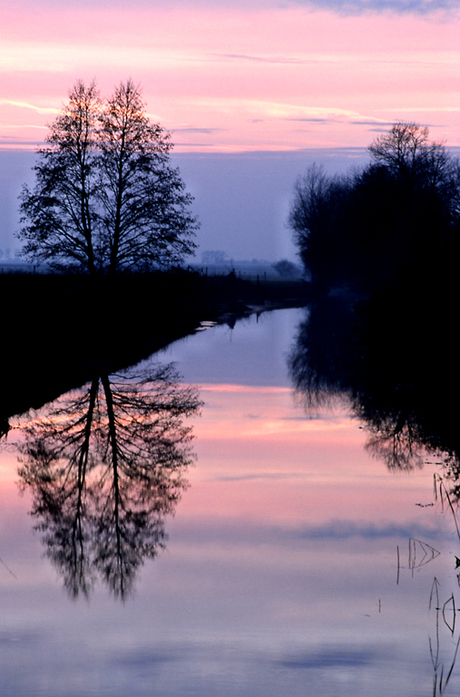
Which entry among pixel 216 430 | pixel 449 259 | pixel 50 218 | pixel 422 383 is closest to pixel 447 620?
pixel 216 430

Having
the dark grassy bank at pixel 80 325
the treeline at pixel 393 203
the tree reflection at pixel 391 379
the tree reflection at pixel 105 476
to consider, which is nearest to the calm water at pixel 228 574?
the tree reflection at pixel 105 476

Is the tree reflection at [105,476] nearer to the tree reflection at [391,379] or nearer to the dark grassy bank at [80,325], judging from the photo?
the dark grassy bank at [80,325]

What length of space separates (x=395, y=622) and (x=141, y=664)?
6.40 ft

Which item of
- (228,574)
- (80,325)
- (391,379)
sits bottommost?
(228,574)

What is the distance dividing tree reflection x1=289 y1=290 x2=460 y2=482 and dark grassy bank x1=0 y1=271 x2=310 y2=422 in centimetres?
541

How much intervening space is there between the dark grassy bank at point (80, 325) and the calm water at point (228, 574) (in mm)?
5229

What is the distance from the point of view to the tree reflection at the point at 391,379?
41.5 ft

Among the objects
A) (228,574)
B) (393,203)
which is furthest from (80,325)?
(393,203)

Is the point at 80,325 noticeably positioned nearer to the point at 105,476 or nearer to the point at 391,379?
the point at 391,379

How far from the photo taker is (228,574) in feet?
23.8

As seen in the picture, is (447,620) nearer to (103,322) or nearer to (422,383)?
(422,383)

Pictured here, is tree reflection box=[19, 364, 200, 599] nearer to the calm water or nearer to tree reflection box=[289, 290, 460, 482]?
the calm water

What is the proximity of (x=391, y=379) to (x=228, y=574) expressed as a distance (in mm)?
13230

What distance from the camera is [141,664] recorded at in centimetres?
549
